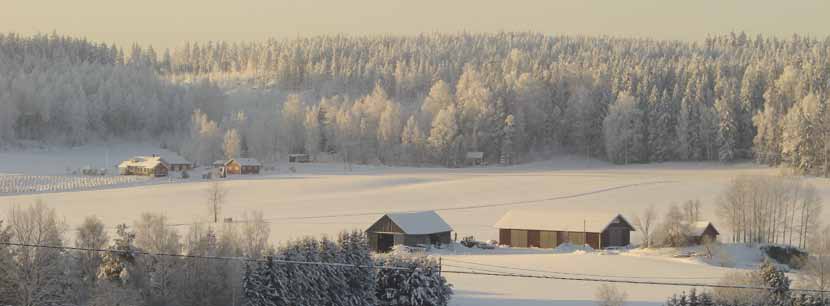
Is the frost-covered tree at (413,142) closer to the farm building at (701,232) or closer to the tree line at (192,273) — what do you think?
the farm building at (701,232)

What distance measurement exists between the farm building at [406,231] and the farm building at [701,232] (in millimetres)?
12669

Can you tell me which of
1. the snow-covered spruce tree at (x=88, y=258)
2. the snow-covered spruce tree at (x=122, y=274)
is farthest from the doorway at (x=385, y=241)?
the snow-covered spruce tree at (x=122, y=274)

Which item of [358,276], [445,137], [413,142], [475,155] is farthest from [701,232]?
[413,142]

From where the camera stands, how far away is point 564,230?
59.2m

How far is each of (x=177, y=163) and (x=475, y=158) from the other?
30.4 metres

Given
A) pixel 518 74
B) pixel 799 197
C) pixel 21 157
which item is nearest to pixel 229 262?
pixel 799 197

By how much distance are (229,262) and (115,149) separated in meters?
89.4

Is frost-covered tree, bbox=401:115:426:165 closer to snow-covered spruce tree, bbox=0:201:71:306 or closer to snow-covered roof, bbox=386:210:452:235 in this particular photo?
snow-covered roof, bbox=386:210:452:235

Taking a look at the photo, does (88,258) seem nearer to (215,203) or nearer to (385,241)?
(385,241)

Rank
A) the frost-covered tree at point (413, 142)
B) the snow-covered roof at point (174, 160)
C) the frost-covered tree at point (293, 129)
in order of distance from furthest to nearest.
Answer: the frost-covered tree at point (293, 129)
the frost-covered tree at point (413, 142)
the snow-covered roof at point (174, 160)

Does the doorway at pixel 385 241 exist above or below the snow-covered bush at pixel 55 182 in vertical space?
below

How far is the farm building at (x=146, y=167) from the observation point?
99750 millimetres

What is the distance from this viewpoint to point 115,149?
408ft

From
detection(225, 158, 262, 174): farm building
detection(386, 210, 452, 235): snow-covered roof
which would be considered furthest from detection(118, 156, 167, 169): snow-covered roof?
detection(386, 210, 452, 235): snow-covered roof
